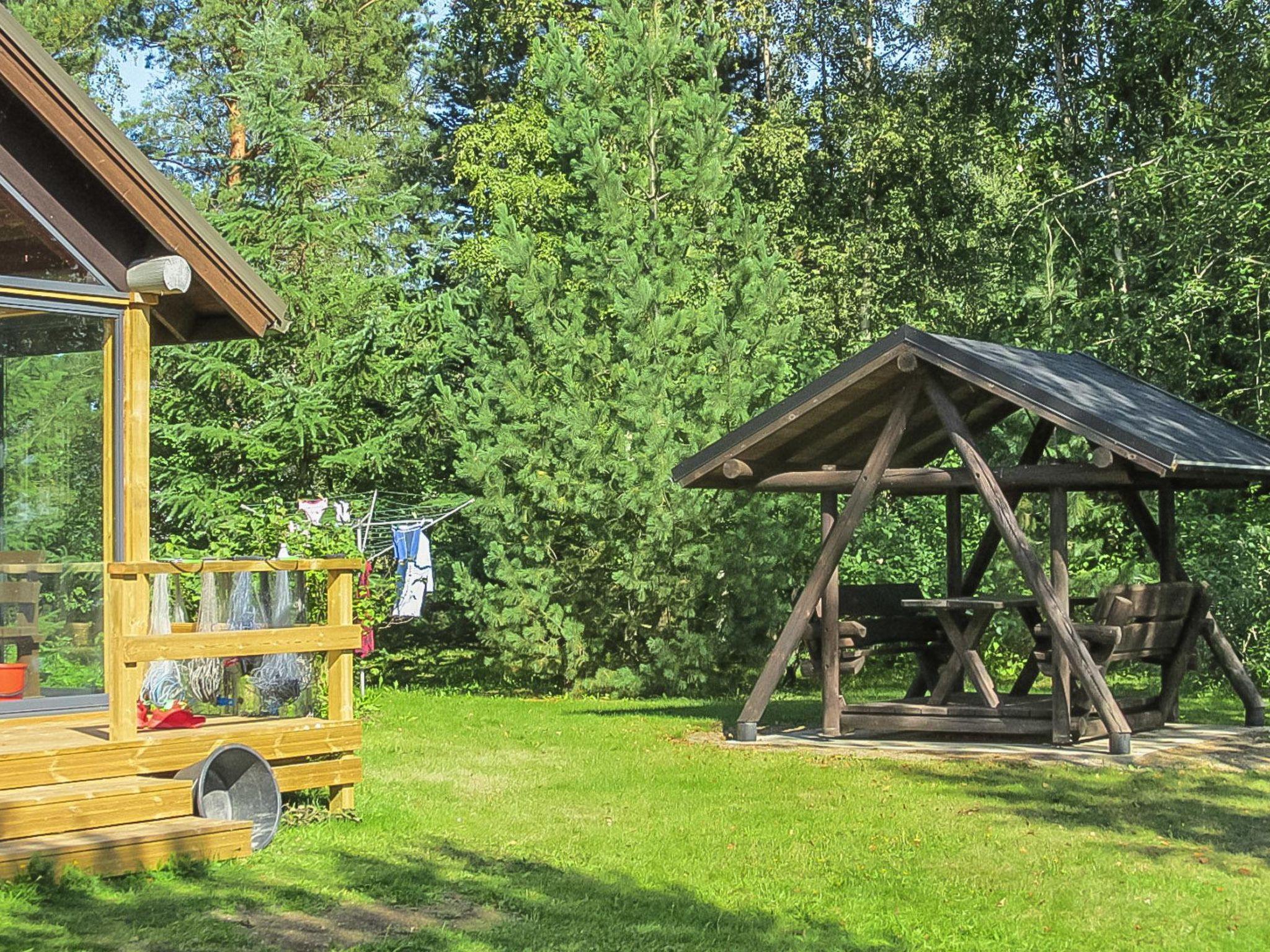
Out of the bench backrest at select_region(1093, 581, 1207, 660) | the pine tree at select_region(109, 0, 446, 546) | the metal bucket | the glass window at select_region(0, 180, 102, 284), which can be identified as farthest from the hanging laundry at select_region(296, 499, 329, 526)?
the bench backrest at select_region(1093, 581, 1207, 660)

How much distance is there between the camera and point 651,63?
58.8 feet

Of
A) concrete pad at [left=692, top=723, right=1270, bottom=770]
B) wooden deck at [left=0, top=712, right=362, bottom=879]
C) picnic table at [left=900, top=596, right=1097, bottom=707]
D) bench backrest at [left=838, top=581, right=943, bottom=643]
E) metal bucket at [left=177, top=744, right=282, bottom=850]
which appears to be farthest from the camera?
bench backrest at [left=838, top=581, right=943, bottom=643]

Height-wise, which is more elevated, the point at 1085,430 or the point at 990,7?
the point at 990,7

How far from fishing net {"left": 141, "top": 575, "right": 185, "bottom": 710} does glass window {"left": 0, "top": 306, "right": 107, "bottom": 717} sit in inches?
11.8

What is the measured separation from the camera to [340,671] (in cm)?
969

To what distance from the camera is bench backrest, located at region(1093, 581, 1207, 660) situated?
12117 millimetres

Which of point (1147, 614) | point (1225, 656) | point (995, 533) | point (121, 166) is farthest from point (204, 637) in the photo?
point (1225, 656)

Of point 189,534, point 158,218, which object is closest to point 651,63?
point 189,534

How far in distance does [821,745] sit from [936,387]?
2.94m

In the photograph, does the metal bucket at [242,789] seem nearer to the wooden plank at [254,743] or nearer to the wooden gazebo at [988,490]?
the wooden plank at [254,743]

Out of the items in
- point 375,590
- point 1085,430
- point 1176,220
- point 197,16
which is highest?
point 197,16

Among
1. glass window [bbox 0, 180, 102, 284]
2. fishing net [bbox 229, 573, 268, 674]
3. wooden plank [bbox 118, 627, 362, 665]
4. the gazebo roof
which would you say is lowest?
wooden plank [bbox 118, 627, 362, 665]

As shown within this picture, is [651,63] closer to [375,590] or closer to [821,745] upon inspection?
[375,590]

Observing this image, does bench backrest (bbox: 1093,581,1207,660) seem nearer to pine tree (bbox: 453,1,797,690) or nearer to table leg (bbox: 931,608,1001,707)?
table leg (bbox: 931,608,1001,707)
